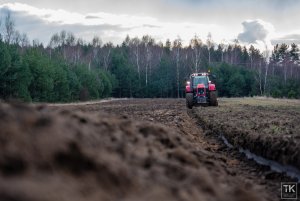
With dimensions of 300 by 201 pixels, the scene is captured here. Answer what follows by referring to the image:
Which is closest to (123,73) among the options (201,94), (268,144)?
(201,94)

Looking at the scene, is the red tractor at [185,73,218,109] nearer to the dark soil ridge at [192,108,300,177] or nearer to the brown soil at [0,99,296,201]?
the dark soil ridge at [192,108,300,177]

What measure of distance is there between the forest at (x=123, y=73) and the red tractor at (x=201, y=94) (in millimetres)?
18535

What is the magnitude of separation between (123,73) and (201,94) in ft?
178

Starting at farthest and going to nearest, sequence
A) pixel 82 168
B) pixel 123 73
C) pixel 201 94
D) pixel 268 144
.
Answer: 1. pixel 123 73
2. pixel 201 94
3. pixel 268 144
4. pixel 82 168

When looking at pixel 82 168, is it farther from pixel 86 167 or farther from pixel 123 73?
pixel 123 73

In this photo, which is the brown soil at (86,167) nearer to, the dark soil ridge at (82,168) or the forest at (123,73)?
the dark soil ridge at (82,168)

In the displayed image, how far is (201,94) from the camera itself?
1166 inches

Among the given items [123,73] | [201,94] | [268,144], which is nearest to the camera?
[268,144]

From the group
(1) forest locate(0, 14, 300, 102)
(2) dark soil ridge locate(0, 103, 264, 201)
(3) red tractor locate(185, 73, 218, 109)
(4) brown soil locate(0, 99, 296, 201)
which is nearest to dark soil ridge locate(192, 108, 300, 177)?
(4) brown soil locate(0, 99, 296, 201)

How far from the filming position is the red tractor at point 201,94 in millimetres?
29234

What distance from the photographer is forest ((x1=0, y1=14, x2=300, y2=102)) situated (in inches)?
1730

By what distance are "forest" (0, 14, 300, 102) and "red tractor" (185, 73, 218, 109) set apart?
18535 mm

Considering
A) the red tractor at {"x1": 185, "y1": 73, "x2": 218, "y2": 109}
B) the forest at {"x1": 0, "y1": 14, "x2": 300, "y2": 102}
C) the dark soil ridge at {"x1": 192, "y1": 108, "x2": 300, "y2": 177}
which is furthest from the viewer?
the forest at {"x1": 0, "y1": 14, "x2": 300, "y2": 102}

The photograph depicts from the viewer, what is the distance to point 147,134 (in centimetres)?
754
